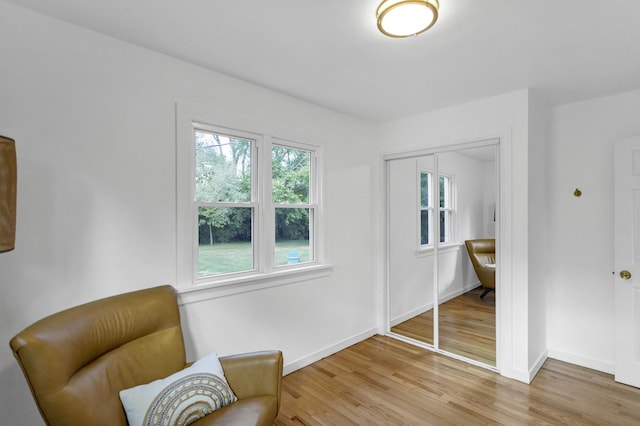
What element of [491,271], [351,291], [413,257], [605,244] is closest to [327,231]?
[351,291]

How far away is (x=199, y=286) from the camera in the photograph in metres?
2.28

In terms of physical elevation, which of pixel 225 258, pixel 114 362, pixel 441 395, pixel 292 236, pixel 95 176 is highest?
pixel 95 176

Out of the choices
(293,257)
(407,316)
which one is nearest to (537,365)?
(407,316)

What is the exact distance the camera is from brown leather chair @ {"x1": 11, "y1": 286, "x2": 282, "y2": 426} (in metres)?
1.27

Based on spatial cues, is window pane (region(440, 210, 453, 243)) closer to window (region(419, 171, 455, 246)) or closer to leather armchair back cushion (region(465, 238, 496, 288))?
window (region(419, 171, 455, 246))

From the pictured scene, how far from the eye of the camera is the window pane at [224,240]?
241cm

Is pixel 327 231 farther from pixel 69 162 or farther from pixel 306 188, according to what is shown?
pixel 69 162

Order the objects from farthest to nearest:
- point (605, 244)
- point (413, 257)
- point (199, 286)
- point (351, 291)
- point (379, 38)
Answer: point (413, 257) → point (351, 291) → point (605, 244) → point (199, 286) → point (379, 38)

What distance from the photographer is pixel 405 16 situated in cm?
159

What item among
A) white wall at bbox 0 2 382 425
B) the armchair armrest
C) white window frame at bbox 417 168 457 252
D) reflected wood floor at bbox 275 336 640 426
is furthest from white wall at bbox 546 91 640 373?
the armchair armrest

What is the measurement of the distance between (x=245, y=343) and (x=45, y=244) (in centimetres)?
151

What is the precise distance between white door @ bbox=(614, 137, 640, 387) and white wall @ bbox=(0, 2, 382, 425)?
2.94m

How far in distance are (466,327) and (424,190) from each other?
63.6 inches

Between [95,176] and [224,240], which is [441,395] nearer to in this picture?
[224,240]
